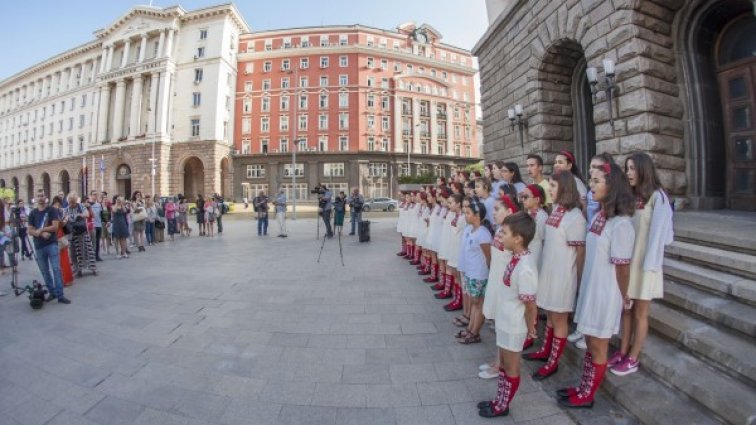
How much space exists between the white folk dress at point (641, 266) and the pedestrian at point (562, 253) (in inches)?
17.5

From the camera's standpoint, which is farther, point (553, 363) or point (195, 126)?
point (195, 126)

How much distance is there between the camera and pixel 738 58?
6160mm

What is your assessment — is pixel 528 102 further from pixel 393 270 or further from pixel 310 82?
pixel 310 82

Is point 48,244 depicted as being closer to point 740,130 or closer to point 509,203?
point 509,203

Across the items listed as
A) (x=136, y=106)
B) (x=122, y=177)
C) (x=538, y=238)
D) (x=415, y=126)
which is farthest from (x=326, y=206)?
(x=122, y=177)

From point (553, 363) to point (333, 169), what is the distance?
4348 centimetres

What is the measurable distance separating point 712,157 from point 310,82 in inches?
1869

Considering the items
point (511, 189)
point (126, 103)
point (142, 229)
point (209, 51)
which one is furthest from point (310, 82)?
point (511, 189)

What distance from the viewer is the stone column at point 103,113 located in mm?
43219

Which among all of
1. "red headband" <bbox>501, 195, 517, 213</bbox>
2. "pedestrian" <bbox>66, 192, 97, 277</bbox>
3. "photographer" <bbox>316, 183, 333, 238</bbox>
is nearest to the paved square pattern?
"pedestrian" <bbox>66, 192, 97, 277</bbox>

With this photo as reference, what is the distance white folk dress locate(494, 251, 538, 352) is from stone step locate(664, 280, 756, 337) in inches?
70.7

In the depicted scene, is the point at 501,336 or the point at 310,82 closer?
the point at 501,336

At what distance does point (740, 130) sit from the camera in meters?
6.18

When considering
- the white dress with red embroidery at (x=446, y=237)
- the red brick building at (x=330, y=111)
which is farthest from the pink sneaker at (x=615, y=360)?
the red brick building at (x=330, y=111)
